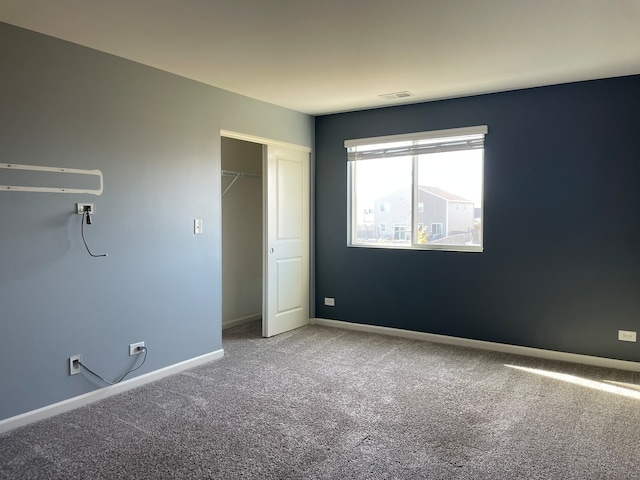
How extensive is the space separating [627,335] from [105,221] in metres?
4.21

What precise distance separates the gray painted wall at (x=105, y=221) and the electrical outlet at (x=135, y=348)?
4 cm

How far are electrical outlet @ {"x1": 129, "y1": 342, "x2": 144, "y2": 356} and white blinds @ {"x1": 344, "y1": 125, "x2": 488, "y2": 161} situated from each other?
2965 millimetres

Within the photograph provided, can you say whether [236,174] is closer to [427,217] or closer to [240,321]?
[240,321]

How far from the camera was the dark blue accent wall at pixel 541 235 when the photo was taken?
3.88 meters

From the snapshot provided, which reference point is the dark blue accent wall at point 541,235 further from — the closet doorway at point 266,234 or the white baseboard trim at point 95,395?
the white baseboard trim at point 95,395

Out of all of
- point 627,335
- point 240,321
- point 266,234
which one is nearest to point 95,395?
point 266,234

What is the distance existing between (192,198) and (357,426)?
2.28 m

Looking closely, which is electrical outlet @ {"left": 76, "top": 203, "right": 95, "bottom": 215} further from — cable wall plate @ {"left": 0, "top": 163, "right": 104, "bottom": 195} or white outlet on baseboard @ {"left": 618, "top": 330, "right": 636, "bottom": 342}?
white outlet on baseboard @ {"left": 618, "top": 330, "right": 636, "bottom": 342}

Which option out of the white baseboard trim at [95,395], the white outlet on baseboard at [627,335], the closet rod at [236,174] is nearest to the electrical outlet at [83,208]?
the white baseboard trim at [95,395]

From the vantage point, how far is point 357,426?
2.87 metres

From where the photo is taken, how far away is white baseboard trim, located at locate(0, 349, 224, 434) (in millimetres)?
2850

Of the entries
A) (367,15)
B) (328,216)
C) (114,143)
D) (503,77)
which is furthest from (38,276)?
(503,77)

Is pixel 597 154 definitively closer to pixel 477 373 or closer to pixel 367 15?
pixel 477 373

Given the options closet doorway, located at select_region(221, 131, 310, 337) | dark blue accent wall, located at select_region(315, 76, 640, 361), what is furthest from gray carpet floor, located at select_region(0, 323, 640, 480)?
closet doorway, located at select_region(221, 131, 310, 337)
